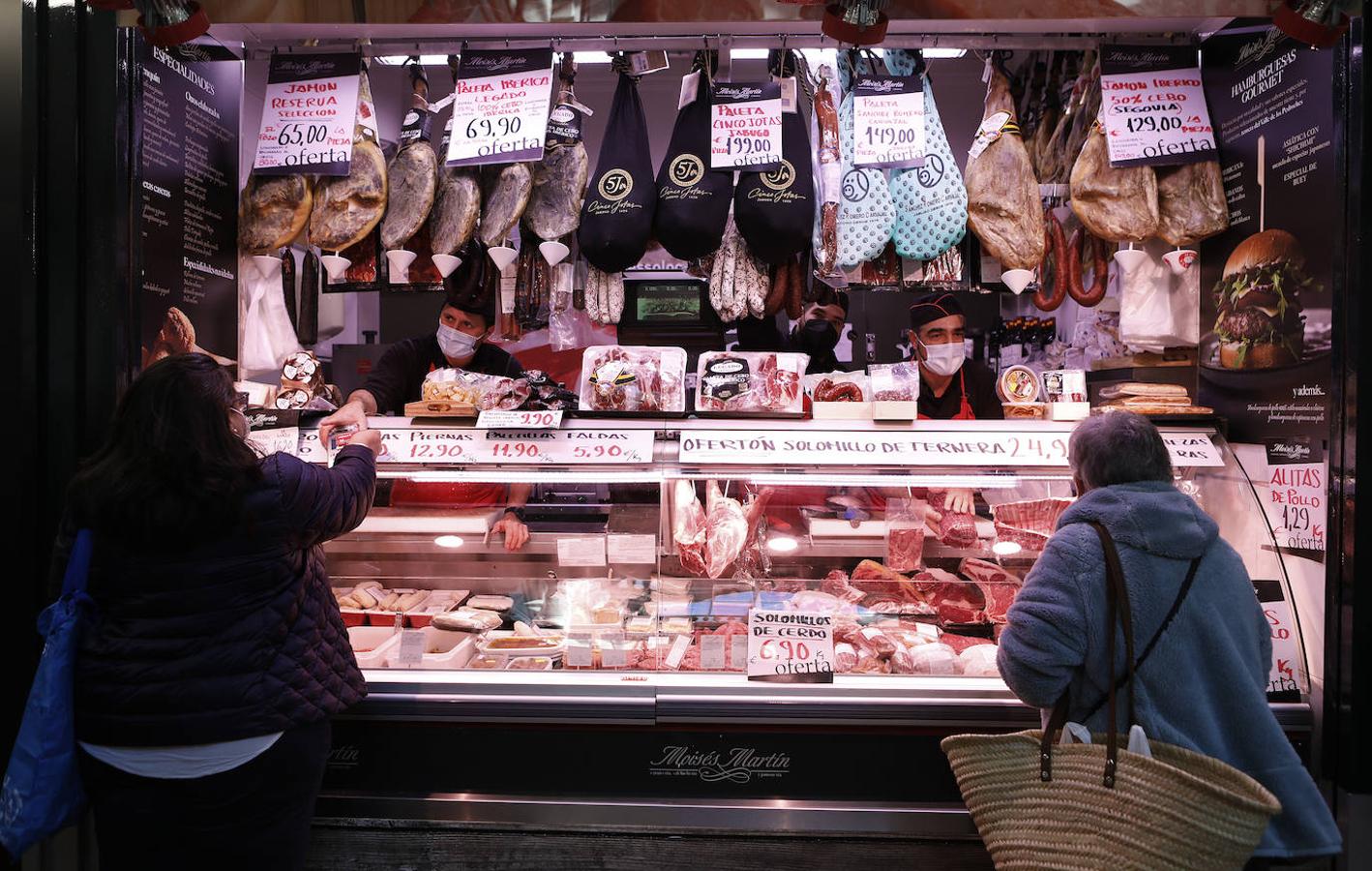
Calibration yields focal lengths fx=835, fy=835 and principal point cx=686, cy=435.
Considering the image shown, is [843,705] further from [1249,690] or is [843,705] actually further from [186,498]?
[186,498]

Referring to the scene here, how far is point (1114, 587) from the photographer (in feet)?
7.54

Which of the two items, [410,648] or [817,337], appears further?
[817,337]

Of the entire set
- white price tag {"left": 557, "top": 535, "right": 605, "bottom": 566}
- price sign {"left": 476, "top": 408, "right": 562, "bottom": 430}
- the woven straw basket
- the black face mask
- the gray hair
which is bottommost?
the woven straw basket

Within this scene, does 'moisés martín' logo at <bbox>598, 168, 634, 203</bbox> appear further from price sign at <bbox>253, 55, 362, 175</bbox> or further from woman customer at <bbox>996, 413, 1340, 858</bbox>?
woman customer at <bbox>996, 413, 1340, 858</bbox>

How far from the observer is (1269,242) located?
3.31 metres

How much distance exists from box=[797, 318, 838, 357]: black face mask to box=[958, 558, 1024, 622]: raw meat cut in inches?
72.6

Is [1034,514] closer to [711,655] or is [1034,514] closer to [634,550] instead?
[711,655]

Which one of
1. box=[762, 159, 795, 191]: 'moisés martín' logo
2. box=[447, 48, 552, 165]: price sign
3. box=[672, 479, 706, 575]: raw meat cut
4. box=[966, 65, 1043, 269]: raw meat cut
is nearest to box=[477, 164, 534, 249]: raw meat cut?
box=[447, 48, 552, 165]: price sign

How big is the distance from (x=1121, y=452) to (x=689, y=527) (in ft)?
5.59

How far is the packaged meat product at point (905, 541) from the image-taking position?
362 cm

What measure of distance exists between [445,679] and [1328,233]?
3.60 m

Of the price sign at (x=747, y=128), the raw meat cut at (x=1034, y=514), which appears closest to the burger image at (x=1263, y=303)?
the raw meat cut at (x=1034, y=514)

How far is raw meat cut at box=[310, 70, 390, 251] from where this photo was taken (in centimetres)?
366

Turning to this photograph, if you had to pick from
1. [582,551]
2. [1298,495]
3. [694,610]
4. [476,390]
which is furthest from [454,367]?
[1298,495]
